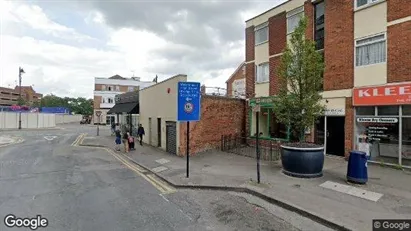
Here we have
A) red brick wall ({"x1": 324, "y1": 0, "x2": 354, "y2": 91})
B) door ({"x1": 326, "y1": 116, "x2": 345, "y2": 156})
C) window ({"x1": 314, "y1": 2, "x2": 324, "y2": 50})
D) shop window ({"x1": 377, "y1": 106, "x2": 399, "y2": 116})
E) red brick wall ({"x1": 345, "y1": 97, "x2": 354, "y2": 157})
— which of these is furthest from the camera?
window ({"x1": 314, "y1": 2, "x2": 324, "y2": 50})

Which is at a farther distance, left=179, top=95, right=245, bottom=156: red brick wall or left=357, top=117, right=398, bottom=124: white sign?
left=179, top=95, right=245, bottom=156: red brick wall

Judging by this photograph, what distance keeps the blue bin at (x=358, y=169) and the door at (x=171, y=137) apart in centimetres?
939

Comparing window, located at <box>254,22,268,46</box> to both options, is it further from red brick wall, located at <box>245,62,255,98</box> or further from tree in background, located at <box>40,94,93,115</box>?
tree in background, located at <box>40,94,93,115</box>

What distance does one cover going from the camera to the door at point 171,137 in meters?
15.9

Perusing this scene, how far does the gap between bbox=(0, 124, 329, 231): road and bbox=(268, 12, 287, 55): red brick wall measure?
11.7 meters

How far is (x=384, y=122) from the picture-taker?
11844 mm

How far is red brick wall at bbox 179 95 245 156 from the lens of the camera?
15.7m

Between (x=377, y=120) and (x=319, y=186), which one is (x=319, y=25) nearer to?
(x=377, y=120)

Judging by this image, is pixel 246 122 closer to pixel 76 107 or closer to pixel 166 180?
pixel 166 180

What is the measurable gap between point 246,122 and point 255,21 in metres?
7.03

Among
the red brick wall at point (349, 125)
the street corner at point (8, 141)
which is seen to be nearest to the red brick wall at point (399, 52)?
the red brick wall at point (349, 125)

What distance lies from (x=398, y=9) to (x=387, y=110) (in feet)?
13.6

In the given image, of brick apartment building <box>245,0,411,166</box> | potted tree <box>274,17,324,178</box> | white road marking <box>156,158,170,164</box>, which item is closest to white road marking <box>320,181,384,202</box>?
potted tree <box>274,17,324,178</box>

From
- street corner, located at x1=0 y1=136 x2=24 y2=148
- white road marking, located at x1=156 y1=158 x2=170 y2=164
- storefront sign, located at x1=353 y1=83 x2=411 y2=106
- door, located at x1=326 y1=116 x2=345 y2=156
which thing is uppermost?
storefront sign, located at x1=353 y1=83 x2=411 y2=106
